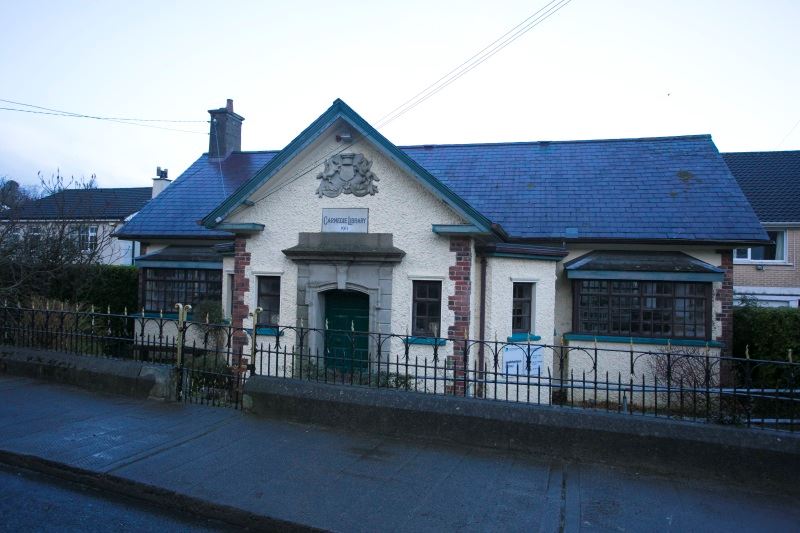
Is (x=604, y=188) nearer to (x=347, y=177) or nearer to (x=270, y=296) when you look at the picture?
(x=347, y=177)

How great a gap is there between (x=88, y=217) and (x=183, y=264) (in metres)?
5.47

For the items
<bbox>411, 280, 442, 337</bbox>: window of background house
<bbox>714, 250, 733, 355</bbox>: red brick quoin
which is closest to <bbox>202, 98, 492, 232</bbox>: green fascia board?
<bbox>411, 280, 442, 337</bbox>: window of background house

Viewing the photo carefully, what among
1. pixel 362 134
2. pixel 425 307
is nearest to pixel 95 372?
pixel 425 307

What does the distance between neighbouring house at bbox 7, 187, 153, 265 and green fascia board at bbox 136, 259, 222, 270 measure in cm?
139

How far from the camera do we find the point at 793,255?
21.4m

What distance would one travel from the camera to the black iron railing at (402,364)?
6863 millimetres

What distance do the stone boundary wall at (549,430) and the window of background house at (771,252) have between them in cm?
1855

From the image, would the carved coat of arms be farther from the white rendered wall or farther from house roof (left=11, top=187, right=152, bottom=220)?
house roof (left=11, top=187, right=152, bottom=220)

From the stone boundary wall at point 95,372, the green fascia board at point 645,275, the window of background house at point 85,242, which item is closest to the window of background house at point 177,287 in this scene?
the window of background house at point 85,242

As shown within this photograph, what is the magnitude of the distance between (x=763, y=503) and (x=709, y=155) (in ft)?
44.2

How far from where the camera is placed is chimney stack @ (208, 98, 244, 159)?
22031 mm

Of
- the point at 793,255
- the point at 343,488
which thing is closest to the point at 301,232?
the point at 343,488

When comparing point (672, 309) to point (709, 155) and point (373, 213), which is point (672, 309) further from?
point (373, 213)

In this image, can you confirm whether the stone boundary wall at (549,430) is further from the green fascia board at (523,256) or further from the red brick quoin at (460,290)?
the green fascia board at (523,256)
